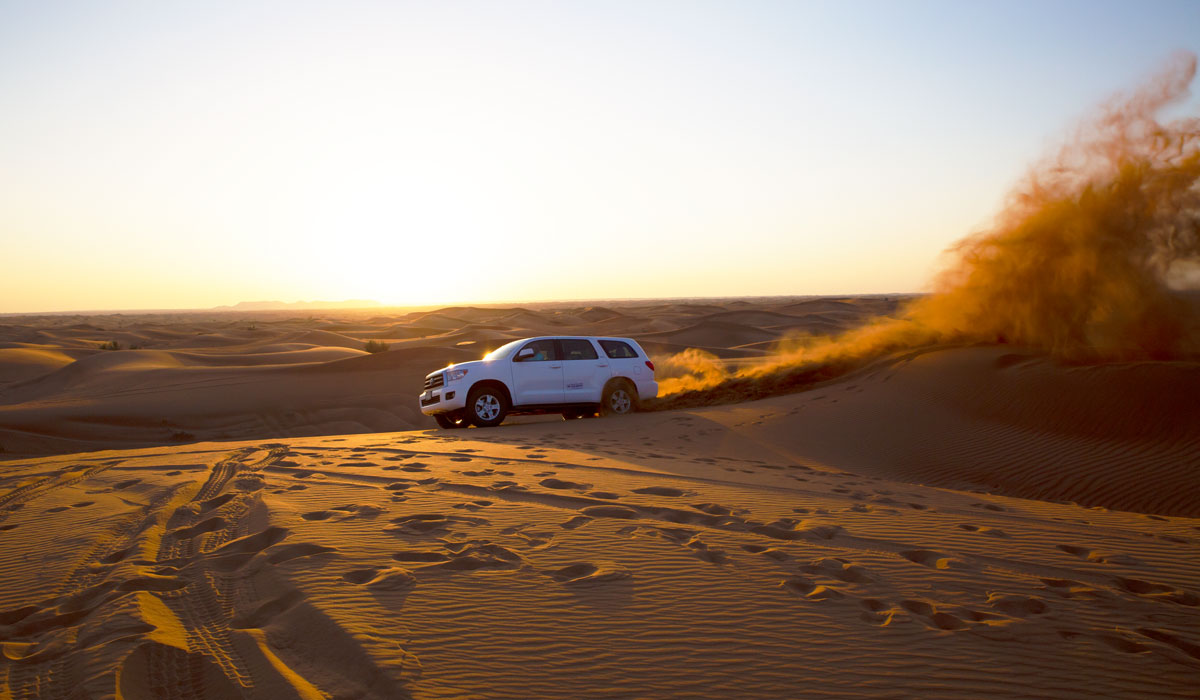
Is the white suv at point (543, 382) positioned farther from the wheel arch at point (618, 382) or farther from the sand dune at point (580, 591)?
the sand dune at point (580, 591)

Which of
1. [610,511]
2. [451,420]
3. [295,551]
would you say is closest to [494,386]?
[451,420]

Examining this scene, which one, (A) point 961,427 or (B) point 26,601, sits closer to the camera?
(B) point 26,601

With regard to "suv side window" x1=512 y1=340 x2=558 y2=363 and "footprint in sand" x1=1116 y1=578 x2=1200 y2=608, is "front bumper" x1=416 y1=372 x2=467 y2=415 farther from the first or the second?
"footprint in sand" x1=1116 y1=578 x2=1200 y2=608

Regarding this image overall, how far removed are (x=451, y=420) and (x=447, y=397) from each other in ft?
2.68

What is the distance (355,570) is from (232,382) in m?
18.6

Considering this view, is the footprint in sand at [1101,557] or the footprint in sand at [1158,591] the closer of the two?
the footprint in sand at [1158,591]

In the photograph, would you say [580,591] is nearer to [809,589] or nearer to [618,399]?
[809,589]

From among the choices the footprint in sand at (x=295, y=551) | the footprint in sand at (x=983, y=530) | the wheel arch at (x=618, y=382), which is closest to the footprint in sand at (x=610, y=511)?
the footprint in sand at (x=295, y=551)

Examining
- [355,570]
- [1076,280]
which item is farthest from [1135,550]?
[1076,280]

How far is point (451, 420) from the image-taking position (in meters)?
14.5

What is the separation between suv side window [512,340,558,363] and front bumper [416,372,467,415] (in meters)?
1.18

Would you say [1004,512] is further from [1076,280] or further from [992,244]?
[992,244]

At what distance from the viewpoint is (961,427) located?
11945mm

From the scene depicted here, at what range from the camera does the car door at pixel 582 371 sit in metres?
14.6
